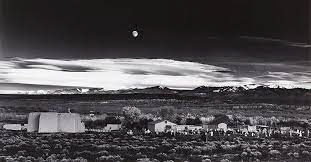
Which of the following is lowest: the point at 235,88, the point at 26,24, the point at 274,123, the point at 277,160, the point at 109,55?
the point at 277,160

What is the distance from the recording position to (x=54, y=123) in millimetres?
4434

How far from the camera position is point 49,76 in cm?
450

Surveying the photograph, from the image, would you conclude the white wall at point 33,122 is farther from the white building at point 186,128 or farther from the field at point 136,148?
the white building at point 186,128

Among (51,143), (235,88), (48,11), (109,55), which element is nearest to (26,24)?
(48,11)

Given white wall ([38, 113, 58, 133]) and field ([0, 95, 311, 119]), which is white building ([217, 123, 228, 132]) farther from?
white wall ([38, 113, 58, 133])

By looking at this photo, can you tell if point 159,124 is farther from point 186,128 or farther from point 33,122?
point 33,122

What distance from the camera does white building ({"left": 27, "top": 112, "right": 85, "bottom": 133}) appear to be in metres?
4.42

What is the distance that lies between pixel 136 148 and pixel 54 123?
76 cm

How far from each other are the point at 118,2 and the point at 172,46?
25.3 inches

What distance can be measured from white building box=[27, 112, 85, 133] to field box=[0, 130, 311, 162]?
0.05 metres

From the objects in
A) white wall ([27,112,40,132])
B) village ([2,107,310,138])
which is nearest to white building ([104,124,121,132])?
village ([2,107,310,138])

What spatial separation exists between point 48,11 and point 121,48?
0.74 meters

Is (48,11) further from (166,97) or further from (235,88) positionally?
(235,88)

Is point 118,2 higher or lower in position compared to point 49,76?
higher
